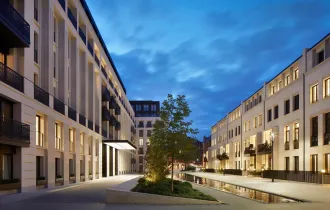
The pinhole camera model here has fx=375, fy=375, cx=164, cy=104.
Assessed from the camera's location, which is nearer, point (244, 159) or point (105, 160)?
point (105, 160)

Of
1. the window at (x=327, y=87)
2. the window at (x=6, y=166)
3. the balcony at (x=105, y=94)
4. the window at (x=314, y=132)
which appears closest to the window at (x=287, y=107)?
the window at (x=314, y=132)

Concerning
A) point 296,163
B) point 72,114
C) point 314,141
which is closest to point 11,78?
point 72,114

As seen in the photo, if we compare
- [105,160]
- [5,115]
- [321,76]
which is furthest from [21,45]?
[105,160]

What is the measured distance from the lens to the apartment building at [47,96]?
20.8m

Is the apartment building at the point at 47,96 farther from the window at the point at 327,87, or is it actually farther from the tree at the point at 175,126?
the window at the point at 327,87

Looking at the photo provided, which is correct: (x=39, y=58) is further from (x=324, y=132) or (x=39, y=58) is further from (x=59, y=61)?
(x=324, y=132)

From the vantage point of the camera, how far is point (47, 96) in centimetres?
2716

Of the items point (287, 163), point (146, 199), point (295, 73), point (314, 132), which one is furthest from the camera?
point (287, 163)

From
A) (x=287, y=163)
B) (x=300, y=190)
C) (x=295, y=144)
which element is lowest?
(x=287, y=163)

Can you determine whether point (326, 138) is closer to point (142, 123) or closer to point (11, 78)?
point (11, 78)

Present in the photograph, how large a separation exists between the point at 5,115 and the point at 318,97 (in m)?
27.3

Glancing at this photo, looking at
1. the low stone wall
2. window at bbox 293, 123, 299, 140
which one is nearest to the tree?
the low stone wall

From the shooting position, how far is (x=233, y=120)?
3039 inches

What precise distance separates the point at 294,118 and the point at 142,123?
79.3 meters
